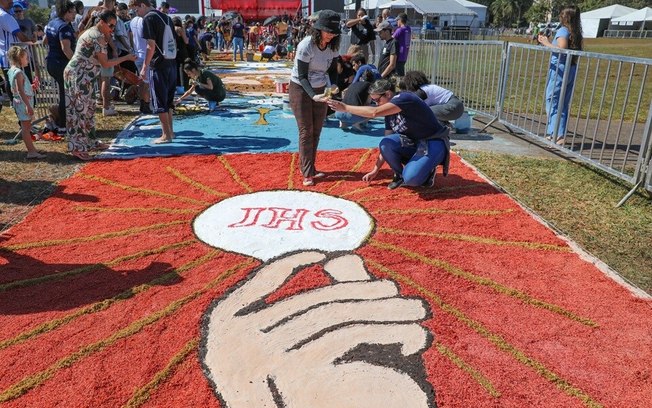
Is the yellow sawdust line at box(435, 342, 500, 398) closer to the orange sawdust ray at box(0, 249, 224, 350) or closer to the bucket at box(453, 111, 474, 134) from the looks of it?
the orange sawdust ray at box(0, 249, 224, 350)

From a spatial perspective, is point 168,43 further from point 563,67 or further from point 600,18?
point 600,18

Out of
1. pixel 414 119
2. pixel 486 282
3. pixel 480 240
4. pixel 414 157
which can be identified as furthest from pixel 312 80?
pixel 486 282

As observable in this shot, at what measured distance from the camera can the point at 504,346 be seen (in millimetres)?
2963

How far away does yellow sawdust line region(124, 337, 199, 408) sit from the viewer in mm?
2533

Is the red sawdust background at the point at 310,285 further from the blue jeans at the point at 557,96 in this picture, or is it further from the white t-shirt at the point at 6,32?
the white t-shirt at the point at 6,32

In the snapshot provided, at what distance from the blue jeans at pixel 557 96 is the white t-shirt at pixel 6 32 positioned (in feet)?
26.4

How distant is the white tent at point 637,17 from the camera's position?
204 ft

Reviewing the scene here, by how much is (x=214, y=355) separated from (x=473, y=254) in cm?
230

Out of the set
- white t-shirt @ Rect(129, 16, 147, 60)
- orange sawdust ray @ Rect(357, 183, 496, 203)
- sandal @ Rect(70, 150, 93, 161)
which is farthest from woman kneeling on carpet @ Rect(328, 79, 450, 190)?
white t-shirt @ Rect(129, 16, 147, 60)

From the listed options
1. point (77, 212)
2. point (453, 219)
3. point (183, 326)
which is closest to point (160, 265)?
point (183, 326)

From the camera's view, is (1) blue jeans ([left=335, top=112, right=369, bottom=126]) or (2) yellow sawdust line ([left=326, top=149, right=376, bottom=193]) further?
(1) blue jeans ([left=335, top=112, right=369, bottom=126])

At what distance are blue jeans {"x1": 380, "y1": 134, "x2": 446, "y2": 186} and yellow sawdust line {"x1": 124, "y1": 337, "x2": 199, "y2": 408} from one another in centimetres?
316

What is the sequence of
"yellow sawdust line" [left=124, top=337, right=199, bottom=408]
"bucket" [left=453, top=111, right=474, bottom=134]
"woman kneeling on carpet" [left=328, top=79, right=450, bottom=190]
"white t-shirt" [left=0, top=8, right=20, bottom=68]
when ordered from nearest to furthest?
"yellow sawdust line" [left=124, top=337, right=199, bottom=408] → "woman kneeling on carpet" [left=328, top=79, right=450, bottom=190] → "white t-shirt" [left=0, top=8, right=20, bottom=68] → "bucket" [left=453, top=111, right=474, bottom=134]

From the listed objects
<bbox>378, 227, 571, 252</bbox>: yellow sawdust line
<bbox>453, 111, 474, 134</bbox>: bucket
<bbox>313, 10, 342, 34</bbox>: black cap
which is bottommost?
<bbox>378, 227, 571, 252</bbox>: yellow sawdust line
